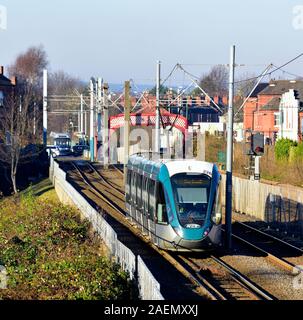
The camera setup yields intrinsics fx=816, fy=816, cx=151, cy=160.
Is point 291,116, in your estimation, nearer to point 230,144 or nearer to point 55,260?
point 230,144

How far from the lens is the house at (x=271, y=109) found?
70.2 m

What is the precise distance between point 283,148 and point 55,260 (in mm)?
32006

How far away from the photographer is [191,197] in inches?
907

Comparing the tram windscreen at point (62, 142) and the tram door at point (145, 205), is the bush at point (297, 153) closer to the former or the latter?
the tram door at point (145, 205)

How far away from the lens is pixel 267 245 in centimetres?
2698

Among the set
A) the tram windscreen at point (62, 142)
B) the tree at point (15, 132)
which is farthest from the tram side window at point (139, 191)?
the tram windscreen at point (62, 142)

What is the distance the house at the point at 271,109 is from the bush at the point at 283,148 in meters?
14.2

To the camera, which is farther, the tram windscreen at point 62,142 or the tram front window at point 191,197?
the tram windscreen at point 62,142

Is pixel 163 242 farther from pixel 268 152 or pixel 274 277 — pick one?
pixel 268 152

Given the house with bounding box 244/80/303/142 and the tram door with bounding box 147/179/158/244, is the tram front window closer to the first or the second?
the tram door with bounding box 147/179/158/244

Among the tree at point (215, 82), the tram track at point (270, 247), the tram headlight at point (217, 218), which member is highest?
the tree at point (215, 82)

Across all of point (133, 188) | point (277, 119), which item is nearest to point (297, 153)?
point (133, 188)
